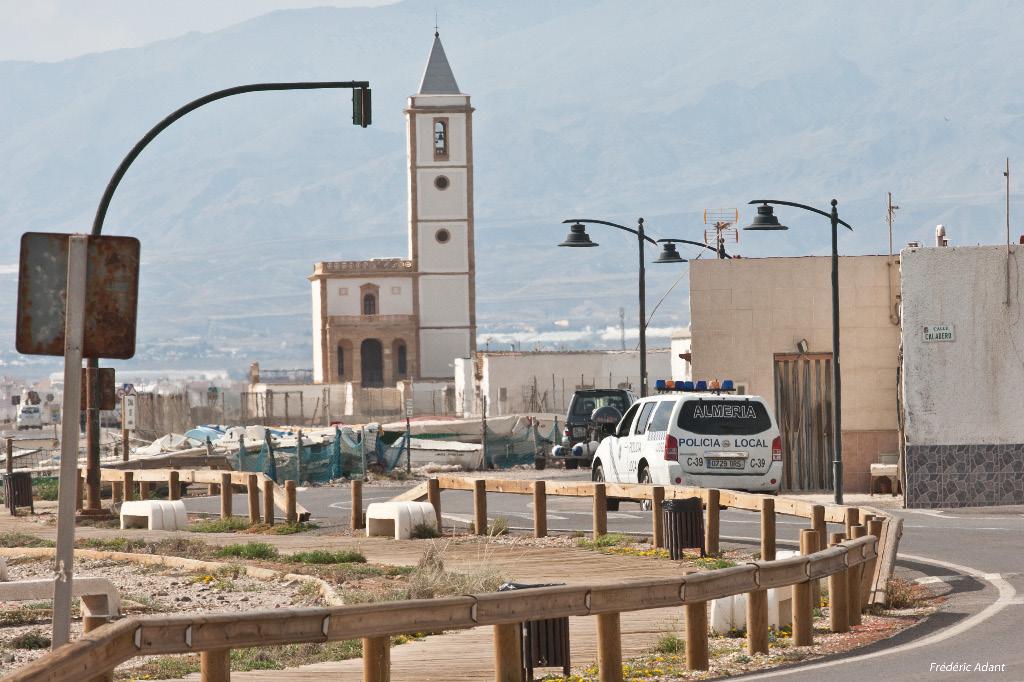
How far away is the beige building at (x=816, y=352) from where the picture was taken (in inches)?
1292

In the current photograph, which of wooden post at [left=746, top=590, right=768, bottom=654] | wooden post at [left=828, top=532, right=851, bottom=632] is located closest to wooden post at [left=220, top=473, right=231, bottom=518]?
wooden post at [left=828, top=532, right=851, bottom=632]

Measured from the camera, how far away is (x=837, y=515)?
54.1 feet

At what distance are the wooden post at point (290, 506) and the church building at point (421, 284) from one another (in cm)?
8043

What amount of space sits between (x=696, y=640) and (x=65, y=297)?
16.4 ft

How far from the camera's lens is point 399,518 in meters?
21.0

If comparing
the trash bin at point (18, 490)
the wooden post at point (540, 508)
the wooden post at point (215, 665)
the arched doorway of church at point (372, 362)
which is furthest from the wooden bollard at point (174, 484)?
the arched doorway of church at point (372, 362)

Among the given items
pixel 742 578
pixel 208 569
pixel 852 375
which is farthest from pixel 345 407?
pixel 742 578

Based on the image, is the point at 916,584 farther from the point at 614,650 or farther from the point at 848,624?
the point at 614,650

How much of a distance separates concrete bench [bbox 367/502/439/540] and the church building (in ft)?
271

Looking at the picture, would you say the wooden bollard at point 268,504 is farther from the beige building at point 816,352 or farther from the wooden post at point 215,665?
the wooden post at point 215,665

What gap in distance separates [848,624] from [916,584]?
117 inches

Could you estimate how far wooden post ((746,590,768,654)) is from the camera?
11.3m

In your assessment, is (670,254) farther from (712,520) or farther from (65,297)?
(65,297)

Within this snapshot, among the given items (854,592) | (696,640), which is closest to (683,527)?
(854,592)
